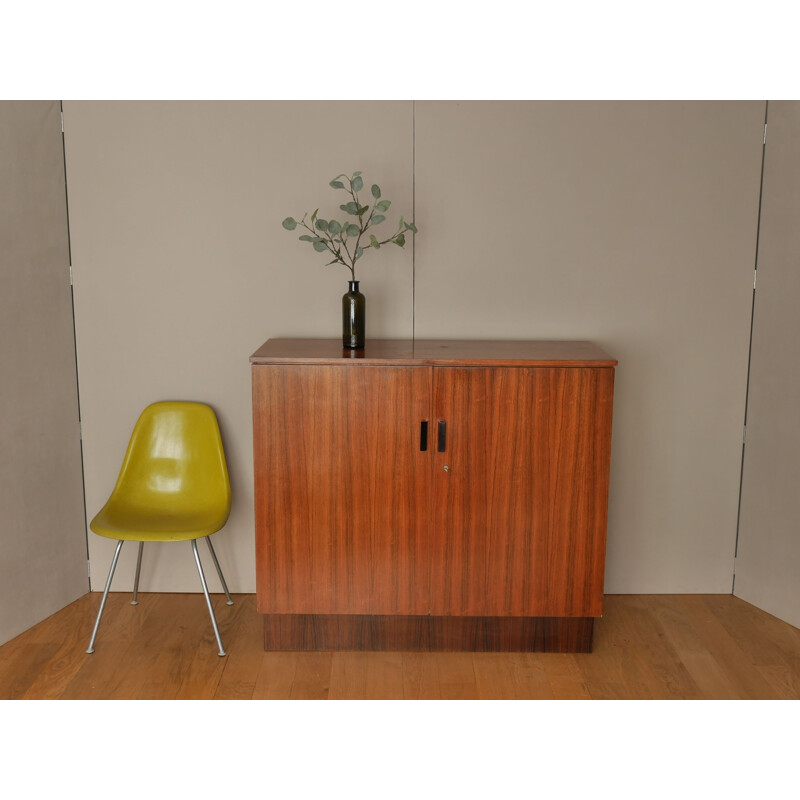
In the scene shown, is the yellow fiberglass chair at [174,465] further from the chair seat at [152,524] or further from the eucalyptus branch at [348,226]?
the eucalyptus branch at [348,226]

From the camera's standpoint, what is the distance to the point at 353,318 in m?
3.43

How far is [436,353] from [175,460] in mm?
1221

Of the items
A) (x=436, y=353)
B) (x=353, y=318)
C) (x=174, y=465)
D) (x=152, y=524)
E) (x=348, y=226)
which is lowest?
(x=152, y=524)

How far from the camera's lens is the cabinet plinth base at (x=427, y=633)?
345 cm

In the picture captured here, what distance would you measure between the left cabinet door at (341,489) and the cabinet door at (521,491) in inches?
3.8

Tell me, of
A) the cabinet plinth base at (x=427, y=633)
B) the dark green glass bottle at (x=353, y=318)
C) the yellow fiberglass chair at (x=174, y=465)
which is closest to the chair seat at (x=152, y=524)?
the yellow fiberglass chair at (x=174, y=465)

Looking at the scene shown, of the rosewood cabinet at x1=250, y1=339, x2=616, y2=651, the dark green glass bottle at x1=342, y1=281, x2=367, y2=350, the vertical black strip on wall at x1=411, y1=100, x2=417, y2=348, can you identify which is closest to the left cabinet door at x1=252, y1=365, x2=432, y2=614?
Answer: the rosewood cabinet at x1=250, y1=339, x2=616, y2=651

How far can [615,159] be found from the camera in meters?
3.61

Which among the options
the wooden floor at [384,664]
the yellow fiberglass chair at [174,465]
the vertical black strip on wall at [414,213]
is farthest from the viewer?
the yellow fiberglass chair at [174,465]

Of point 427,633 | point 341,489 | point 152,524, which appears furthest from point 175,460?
point 427,633

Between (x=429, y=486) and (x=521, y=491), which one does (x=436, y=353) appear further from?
(x=521, y=491)

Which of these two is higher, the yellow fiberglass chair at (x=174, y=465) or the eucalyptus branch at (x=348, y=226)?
the eucalyptus branch at (x=348, y=226)

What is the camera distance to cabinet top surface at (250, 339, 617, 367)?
3217mm

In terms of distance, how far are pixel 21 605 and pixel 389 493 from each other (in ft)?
5.16
